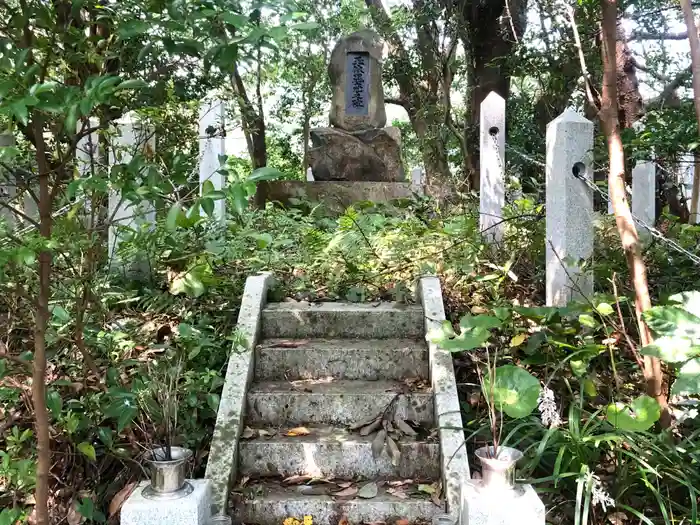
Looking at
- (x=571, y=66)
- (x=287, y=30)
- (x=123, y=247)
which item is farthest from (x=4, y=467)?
(x=571, y=66)

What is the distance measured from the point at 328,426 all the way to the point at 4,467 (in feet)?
5.11

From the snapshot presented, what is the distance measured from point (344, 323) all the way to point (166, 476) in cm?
184

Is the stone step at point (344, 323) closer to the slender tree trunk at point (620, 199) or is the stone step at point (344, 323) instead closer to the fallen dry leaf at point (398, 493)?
the fallen dry leaf at point (398, 493)

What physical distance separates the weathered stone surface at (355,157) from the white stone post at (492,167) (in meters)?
3.44

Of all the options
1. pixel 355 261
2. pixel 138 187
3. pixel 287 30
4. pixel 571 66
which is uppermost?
pixel 571 66

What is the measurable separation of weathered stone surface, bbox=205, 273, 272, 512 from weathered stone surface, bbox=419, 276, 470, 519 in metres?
1.03

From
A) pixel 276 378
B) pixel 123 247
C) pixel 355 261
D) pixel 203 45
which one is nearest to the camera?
pixel 203 45

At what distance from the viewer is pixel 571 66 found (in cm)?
822

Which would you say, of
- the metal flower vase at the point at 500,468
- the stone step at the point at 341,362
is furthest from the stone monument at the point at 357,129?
the metal flower vase at the point at 500,468

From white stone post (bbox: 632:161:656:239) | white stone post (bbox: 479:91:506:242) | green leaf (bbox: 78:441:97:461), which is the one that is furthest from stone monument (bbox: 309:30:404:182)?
green leaf (bbox: 78:441:97:461)

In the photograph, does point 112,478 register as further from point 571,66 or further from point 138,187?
point 571,66

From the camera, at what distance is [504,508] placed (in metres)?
2.20

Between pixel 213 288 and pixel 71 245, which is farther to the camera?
pixel 213 288

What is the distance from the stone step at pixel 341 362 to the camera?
3.65 meters
